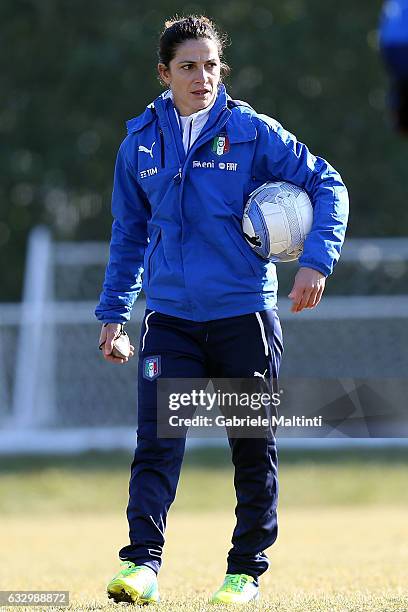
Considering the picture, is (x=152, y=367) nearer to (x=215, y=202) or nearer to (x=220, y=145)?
(x=215, y=202)

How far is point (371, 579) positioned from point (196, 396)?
4.24 ft

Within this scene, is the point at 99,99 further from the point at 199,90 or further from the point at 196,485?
the point at 199,90

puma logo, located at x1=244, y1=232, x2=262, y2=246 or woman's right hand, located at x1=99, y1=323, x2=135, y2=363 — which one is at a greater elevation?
puma logo, located at x1=244, y1=232, x2=262, y2=246

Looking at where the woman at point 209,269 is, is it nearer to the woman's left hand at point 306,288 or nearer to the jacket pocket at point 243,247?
the jacket pocket at point 243,247

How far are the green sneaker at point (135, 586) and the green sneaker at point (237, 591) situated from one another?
0.23 metres

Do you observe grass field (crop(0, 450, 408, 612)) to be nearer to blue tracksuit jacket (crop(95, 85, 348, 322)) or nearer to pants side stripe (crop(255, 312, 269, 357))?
pants side stripe (crop(255, 312, 269, 357))

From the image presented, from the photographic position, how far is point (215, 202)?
463cm

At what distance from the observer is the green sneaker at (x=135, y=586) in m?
4.34

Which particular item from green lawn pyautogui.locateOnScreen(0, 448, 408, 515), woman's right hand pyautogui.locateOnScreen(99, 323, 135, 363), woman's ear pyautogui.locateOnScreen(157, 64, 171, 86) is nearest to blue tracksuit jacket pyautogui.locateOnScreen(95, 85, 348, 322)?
woman's ear pyautogui.locateOnScreen(157, 64, 171, 86)

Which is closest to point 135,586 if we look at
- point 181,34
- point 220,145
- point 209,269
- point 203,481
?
point 209,269

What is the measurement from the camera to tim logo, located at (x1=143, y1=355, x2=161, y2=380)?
4684 mm

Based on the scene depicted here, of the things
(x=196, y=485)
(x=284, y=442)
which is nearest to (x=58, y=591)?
(x=196, y=485)

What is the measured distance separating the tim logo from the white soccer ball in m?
0.57

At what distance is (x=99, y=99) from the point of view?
18922 mm
